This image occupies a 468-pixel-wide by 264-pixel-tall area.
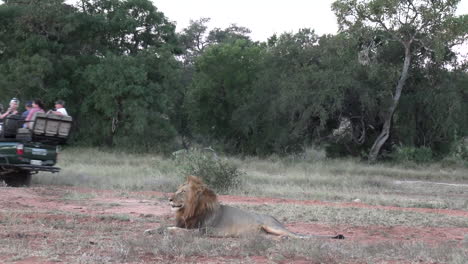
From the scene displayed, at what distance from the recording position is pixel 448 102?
1137 inches

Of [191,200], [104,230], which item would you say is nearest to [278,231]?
[191,200]

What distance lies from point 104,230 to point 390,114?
74.7ft

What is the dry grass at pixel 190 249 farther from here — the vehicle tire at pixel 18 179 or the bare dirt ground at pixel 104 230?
the vehicle tire at pixel 18 179

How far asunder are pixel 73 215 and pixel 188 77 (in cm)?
3291

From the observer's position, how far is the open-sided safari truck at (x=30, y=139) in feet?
47.9

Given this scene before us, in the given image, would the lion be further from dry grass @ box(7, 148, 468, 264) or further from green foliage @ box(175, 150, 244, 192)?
green foliage @ box(175, 150, 244, 192)

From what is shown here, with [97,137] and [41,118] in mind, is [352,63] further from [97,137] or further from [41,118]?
[41,118]

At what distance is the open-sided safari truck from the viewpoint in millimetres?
14609

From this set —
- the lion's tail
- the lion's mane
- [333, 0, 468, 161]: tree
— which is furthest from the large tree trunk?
the lion's mane

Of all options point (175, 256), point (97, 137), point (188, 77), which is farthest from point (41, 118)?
point (188, 77)

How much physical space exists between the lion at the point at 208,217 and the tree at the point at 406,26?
21.0m

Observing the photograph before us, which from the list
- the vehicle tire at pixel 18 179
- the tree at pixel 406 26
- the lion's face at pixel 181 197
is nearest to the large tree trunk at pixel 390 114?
the tree at pixel 406 26

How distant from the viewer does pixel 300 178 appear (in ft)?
69.5

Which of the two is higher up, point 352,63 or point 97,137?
point 352,63
